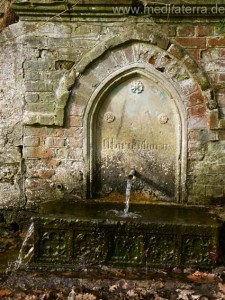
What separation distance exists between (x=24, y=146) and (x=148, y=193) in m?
1.81

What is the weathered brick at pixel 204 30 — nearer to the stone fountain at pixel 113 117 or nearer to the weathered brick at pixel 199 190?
the stone fountain at pixel 113 117

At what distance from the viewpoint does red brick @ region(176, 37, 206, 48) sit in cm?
530

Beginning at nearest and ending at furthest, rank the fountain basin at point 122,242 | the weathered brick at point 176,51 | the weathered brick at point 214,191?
the fountain basin at point 122,242
the weathered brick at point 176,51
the weathered brick at point 214,191

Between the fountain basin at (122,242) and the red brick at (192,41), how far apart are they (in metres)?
2.22

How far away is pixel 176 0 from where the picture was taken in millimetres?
5199

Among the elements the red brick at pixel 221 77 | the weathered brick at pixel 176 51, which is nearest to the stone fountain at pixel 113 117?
the weathered brick at pixel 176 51

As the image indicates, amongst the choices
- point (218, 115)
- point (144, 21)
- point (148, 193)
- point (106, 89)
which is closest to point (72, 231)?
point (148, 193)

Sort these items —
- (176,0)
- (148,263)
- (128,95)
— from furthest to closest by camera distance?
(128,95) < (176,0) < (148,263)

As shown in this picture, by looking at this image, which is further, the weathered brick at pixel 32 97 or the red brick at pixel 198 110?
the weathered brick at pixel 32 97

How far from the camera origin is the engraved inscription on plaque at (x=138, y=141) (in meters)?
5.57

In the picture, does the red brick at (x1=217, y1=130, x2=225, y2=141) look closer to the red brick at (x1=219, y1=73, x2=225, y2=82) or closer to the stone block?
the red brick at (x1=219, y1=73, x2=225, y2=82)

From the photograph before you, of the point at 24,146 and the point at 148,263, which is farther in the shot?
the point at 24,146

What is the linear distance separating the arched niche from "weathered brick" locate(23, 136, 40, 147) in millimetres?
668

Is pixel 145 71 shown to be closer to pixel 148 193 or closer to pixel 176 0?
pixel 176 0
